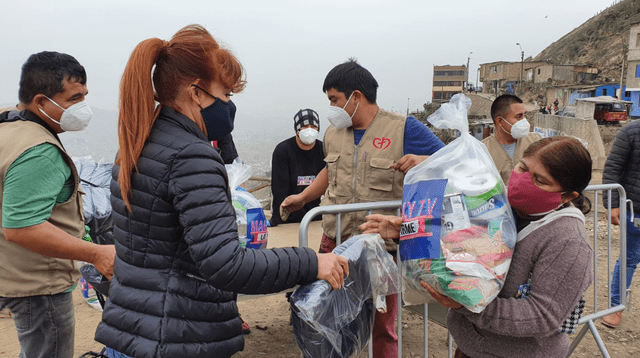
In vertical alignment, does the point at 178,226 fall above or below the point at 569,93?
below

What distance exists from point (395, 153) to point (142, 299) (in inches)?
66.0

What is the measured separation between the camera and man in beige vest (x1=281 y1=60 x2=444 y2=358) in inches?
98.0

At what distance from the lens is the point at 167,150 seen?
3.90 ft

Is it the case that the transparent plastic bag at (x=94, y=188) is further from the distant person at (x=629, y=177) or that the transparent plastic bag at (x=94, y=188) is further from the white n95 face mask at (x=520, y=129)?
the distant person at (x=629, y=177)

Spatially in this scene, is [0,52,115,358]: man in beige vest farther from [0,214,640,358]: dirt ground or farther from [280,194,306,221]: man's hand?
[0,214,640,358]: dirt ground

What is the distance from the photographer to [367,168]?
2.55 m

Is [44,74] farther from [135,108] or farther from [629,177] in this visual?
[629,177]

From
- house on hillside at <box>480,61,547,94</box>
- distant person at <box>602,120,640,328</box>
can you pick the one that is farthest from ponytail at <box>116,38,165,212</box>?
house on hillside at <box>480,61,547,94</box>

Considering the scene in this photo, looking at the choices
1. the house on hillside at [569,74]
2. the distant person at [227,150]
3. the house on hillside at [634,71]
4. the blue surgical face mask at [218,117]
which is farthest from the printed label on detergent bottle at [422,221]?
the house on hillside at [569,74]

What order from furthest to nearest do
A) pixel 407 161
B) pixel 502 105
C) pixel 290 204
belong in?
pixel 502 105 → pixel 290 204 → pixel 407 161

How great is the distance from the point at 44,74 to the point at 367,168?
1.73 metres

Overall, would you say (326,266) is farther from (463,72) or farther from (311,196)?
(463,72)

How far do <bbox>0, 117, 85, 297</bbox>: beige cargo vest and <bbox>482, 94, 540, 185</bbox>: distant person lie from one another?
10.9 feet

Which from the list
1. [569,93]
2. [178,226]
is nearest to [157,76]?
[178,226]
